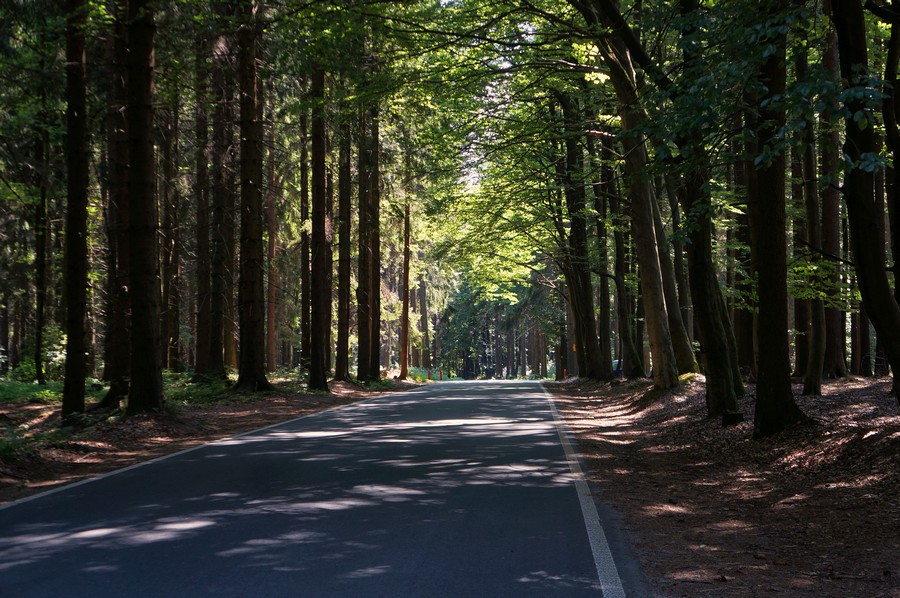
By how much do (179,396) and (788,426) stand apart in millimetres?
16252

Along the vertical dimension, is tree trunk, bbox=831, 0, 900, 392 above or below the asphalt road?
above

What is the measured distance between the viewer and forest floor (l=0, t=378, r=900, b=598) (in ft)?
19.2

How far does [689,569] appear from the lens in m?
5.89

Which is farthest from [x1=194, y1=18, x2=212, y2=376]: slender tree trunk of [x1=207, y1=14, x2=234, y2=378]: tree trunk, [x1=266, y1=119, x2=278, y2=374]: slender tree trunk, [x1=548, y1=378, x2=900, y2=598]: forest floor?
[x1=548, y1=378, x2=900, y2=598]: forest floor

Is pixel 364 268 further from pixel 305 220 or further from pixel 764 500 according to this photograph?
pixel 764 500

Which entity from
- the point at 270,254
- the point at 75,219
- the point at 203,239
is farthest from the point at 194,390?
the point at 270,254

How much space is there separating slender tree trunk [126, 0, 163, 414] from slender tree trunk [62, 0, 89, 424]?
84cm

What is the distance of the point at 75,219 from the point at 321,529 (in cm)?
1031

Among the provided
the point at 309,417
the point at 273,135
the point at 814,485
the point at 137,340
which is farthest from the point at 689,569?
the point at 273,135

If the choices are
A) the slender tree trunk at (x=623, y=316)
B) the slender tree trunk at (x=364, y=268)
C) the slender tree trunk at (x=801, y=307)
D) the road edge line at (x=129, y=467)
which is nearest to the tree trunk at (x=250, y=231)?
the road edge line at (x=129, y=467)

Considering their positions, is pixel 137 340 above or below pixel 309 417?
→ above

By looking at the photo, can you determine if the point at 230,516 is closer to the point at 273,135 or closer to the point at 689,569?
the point at 689,569

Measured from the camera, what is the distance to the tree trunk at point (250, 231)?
73.7ft

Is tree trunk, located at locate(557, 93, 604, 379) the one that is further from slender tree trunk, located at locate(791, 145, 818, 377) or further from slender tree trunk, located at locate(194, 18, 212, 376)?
slender tree trunk, located at locate(194, 18, 212, 376)
